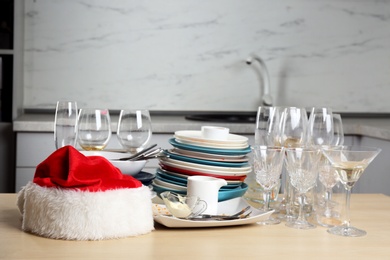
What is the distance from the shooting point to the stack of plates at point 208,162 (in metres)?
1.62

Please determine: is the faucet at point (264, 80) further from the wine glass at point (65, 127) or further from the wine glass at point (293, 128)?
the wine glass at point (65, 127)

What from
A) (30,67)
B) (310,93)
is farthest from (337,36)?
(30,67)

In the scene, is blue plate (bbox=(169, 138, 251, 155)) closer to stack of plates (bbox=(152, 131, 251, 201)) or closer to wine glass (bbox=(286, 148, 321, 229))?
stack of plates (bbox=(152, 131, 251, 201))

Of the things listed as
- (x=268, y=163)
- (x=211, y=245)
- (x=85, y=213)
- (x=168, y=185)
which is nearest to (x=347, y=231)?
(x=268, y=163)

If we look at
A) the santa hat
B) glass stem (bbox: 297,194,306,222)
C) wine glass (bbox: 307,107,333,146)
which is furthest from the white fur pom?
wine glass (bbox: 307,107,333,146)

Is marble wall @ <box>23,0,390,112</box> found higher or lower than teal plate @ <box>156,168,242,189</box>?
higher

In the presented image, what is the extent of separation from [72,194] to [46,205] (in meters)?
0.06

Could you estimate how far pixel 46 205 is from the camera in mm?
1338

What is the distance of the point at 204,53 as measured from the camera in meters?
3.79

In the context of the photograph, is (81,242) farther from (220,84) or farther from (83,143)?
(220,84)

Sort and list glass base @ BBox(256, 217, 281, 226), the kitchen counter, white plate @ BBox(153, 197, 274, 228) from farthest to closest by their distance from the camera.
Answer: the kitchen counter
glass base @ BBox(256, 217, 281, 226)
white plate @ BBox(153, 197, 274, 228)

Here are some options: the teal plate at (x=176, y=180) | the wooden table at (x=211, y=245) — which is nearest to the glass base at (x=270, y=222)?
the wooden table at (x=211, y=245)

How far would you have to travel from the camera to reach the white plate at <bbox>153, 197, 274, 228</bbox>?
1.44 m

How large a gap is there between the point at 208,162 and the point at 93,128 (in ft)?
0.98
